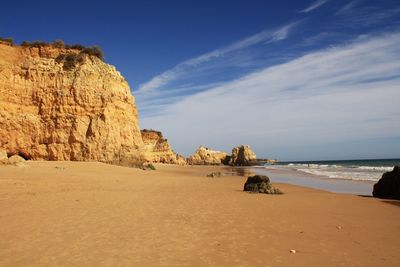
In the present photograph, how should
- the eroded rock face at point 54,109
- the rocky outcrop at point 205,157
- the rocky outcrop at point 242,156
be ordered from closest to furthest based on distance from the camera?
the eroded rock face at point 54,109 → the rocky outcrop at point 242,156 → the rocky outcrop at point 205,157

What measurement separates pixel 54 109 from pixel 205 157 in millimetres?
56567

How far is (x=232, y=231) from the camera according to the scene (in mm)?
6809

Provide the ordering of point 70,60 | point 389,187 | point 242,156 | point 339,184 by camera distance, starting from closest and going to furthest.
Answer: point 389,187, point 339,184, point 70,60, point 242,156

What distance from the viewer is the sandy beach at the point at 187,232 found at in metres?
5.03

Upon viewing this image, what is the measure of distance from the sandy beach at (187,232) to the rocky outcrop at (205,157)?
231 feet

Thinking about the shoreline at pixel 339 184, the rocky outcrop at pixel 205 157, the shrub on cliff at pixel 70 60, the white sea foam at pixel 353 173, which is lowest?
the shoreline at pixel 339 184

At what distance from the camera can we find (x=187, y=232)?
662 centimetres

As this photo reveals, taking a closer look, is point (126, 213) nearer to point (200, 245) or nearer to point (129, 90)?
point (200, 245)

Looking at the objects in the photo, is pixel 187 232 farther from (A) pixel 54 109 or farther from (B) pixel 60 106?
(A) pixel 54 109

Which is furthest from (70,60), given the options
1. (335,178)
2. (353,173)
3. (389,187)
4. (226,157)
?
(226,157)

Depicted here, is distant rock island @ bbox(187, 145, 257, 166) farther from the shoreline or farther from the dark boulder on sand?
the dark boulder on sand

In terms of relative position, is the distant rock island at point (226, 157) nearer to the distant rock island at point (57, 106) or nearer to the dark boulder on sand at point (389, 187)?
the distant rock island at point (57, 106)

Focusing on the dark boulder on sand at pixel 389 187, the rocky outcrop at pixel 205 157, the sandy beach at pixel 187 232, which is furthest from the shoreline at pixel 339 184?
the rocky outcrop at pixel 205 157

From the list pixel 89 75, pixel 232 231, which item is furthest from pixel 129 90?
pixel 232 231
